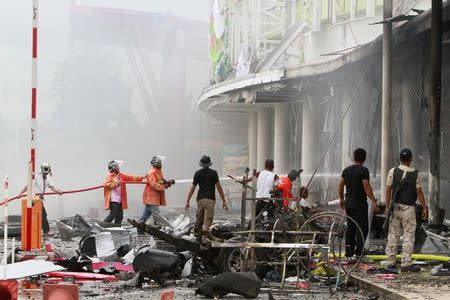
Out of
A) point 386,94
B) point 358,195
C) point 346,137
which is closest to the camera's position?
point 358,195

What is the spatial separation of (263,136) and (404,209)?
2956 cm

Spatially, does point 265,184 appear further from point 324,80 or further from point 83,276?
point 324,80

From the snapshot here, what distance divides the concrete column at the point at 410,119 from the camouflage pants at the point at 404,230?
8893mm

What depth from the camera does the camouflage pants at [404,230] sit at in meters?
12.1

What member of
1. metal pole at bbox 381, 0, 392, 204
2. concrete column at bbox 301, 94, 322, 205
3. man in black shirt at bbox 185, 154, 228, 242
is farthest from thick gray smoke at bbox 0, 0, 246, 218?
man in black shirt at bbox 185, 154, 228, 242

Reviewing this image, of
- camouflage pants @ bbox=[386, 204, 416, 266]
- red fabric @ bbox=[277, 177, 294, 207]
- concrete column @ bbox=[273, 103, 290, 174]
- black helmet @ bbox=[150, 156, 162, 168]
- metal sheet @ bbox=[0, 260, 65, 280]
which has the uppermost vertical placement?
concrete column @ bbox=[273, 103, 290, 174]

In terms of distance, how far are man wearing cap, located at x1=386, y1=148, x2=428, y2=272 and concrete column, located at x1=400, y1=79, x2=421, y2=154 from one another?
8.79m

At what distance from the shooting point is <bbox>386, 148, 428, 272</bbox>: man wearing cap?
12.1m

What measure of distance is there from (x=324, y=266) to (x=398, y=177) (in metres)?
1.62

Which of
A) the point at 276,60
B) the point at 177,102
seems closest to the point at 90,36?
the point at 177,102

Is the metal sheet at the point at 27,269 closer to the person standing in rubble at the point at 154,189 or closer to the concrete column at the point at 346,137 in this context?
the person standing in rubble at the point at 154,189

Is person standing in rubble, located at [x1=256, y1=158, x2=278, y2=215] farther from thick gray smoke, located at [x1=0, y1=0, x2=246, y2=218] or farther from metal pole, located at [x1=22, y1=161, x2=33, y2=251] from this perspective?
thick gray smoke, located at [x1=0, y1=0, x2=246, y2=218]

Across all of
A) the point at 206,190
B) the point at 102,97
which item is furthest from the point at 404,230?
the point at 102,97

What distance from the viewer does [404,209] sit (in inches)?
480
